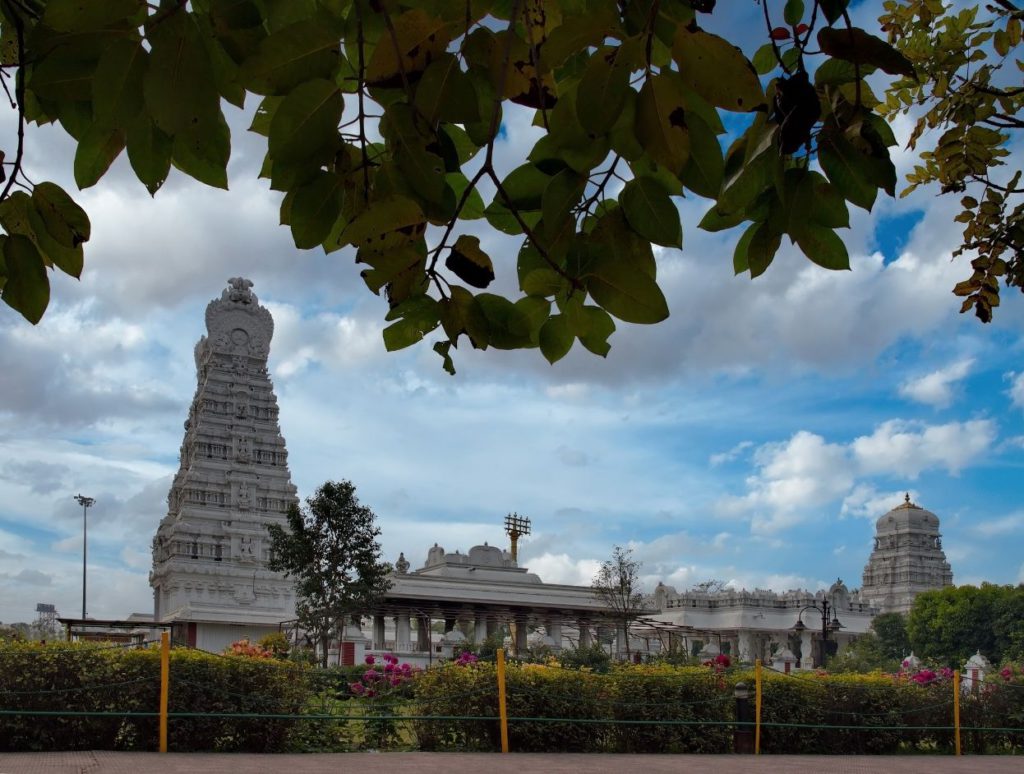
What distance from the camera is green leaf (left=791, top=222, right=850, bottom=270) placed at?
1.56 meters

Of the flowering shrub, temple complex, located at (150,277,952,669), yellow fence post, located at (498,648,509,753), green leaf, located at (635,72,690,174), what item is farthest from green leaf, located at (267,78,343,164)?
temple complex, located at (150,277,952,669)

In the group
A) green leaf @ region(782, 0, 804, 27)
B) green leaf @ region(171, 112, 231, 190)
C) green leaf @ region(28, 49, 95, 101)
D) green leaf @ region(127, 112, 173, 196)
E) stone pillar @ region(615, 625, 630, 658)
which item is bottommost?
stone pillar @ region(615, 625, 630, 658)

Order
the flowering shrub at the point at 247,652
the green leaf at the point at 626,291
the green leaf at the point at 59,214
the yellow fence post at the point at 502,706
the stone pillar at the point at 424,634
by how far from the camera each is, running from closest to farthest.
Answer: the green leaf at the point at 626,291 < the green leaf at the point at 59,214 < the yellow fence post at the point at 502,706 < the flowering shrub at the point at 247,652 < the stone pillar at the point at 424,634

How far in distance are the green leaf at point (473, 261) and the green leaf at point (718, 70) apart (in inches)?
20.9

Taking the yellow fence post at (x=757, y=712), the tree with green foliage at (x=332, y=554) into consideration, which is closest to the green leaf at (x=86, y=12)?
the yellow fence post at (x=757, y=712)

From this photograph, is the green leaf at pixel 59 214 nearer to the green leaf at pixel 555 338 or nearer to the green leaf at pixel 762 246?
the green leaf at pixel 555 338

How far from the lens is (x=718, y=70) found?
1257 mm

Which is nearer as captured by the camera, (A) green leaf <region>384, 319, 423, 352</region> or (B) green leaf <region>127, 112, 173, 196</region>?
(B) green leaf <region>127, 112, 173, 196</region>

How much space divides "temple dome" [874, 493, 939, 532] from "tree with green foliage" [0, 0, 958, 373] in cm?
7181

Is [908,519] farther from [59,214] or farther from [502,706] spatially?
[59,214]

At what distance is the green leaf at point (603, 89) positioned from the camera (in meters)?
1.24

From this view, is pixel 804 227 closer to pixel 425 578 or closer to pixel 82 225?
pixel 82 225

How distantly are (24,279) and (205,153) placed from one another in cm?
38

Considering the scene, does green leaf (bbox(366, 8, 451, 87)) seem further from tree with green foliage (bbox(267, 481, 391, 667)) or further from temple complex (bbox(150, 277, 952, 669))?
temple complex (bbox(150, 277, 952, 669))
